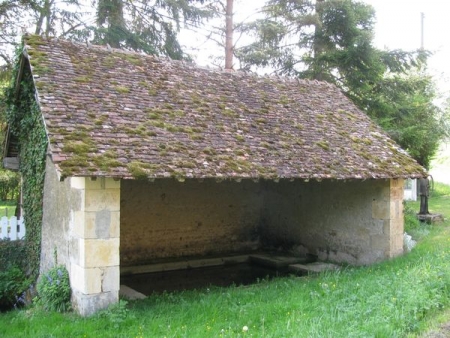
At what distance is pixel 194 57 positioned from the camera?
1719 cm

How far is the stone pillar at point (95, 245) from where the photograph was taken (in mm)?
5660

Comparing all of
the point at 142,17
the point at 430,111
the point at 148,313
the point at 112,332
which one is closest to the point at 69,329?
the point at 112,332

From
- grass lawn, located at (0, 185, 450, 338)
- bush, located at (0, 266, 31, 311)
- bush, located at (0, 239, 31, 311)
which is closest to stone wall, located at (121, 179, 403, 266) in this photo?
grass lawn, located at (0, 185, 450, 338)

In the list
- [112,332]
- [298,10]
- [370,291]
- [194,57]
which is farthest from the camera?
[194,57]

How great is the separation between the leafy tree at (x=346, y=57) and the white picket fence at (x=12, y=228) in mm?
9805

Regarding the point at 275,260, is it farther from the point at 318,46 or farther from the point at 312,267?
the point at 318,46

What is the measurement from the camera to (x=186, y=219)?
37.0 feet

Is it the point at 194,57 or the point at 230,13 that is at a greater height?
the point at 230,13

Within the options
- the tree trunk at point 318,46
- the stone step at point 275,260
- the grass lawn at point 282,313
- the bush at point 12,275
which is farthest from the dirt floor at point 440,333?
the tree trunk at point 318,46

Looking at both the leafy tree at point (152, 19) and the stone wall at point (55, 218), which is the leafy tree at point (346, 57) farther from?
the stone wall at point (55, 218)

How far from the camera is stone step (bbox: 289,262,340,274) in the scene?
9091mm

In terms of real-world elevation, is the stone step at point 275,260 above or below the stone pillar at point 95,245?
below

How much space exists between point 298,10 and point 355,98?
4148 millimetres

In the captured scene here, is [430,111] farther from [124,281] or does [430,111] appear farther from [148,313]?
[148,313]
